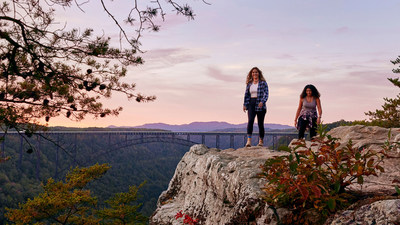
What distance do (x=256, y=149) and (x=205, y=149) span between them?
45.3 inches

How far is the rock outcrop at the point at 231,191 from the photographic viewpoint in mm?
3872

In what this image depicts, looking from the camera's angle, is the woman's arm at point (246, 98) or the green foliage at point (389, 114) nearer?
the woman's arm at point (246, 98)

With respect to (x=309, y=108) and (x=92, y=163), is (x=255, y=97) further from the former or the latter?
(x=92, y=163)

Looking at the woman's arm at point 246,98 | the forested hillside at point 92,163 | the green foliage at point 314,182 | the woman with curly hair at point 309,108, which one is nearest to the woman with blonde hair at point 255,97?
the woman's arm at point 246,98

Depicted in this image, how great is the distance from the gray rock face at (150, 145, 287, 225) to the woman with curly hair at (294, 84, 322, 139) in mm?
1777

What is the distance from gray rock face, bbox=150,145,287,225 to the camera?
14.2ft

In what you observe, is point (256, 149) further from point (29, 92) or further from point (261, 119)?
point (29, 92)

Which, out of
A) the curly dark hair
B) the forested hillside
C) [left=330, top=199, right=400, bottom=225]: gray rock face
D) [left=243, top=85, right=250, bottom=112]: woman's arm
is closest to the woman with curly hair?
the curly dark hair

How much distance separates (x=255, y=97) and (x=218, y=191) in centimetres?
397

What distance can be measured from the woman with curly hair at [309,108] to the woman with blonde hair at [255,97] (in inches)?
37.0

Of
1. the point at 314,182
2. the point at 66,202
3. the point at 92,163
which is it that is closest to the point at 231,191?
the point at 314,182

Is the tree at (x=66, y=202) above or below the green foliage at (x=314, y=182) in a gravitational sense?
below

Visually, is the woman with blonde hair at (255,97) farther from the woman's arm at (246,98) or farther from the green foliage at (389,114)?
the green foliage at (389,114)

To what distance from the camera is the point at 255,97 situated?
9188 mm
